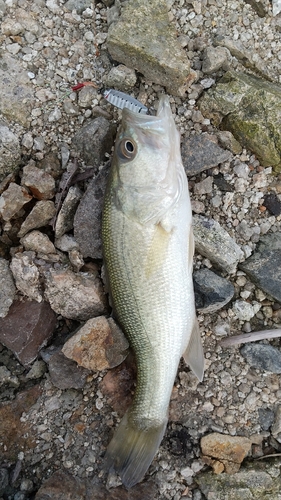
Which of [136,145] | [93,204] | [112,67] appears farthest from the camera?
[112,67]

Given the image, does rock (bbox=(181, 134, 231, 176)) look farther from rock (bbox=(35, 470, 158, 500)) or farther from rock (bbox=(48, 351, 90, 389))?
rock (bbox=(35, 470, 158, 500))

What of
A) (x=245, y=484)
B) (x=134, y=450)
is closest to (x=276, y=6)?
(x=134, y=450)

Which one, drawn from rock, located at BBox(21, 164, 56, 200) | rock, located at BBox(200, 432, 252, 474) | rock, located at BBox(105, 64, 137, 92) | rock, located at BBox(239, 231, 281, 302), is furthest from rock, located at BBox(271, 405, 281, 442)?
rock, located at BBox(105, 64, 137, 92)

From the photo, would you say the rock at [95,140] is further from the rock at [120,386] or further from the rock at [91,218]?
the rock at [120,386]

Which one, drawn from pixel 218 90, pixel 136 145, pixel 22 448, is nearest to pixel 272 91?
pixel 218 90

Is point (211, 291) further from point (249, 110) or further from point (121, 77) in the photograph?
point (121, 77)

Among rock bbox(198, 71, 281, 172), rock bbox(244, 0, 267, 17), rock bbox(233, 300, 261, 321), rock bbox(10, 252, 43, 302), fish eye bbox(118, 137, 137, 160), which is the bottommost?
rock bbox(10, 252, 43, 302)

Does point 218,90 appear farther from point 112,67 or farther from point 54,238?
point 54,238

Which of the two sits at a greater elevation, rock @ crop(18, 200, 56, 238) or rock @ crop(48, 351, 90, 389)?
rock @ crop(18, 200, 56, 238)
